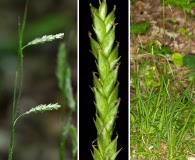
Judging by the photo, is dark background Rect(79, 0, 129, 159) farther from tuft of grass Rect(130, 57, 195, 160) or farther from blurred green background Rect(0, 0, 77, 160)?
blurred green background Rect(0, 0, 77, 160)

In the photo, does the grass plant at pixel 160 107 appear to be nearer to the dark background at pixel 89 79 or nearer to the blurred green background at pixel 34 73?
the dark background at pixel 89 79

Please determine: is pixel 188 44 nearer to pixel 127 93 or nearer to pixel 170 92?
pixel 170 92

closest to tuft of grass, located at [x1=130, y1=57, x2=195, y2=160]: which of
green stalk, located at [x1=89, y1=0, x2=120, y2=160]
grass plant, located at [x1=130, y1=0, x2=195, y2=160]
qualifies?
grass plant, located at [x1=130, y1=0, x2=195, y2=160]

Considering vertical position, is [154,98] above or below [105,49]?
below

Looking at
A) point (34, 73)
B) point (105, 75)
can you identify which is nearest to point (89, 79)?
point (105, 75)

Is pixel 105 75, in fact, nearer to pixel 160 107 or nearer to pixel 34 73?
pixel 160 107

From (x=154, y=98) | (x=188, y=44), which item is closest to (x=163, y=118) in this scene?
(x=154, y=98)
